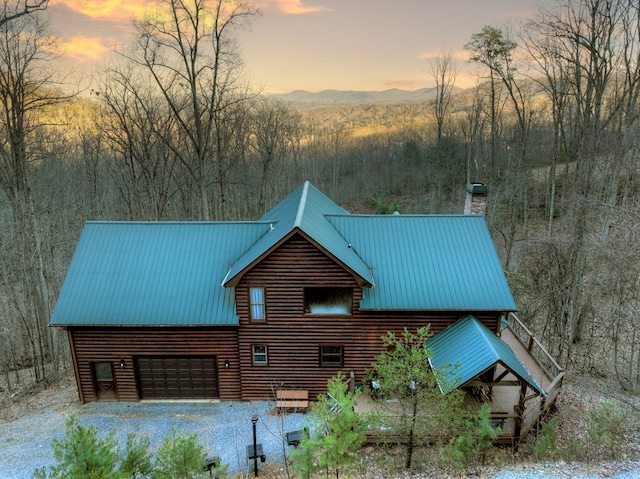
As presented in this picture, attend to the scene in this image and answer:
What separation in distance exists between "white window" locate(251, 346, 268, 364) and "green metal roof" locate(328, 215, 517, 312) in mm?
3988

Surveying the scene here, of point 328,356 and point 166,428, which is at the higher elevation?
point 328,356

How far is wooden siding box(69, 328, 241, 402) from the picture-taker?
14.5 meters

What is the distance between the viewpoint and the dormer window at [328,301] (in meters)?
14.5

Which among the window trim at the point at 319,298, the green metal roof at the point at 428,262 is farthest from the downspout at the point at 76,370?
the green metal roof at the point at 428,262

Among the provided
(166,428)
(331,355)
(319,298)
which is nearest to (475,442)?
(331,355)

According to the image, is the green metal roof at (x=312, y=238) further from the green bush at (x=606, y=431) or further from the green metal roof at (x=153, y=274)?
the green bush at (x=606, y=431)

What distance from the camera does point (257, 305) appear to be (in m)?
14.2

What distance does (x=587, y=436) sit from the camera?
12.4m

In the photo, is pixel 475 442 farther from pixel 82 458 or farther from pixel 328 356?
pixel 82 458

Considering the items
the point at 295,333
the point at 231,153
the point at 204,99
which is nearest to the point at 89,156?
the point at 231,153

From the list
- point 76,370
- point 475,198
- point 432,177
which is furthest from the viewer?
point 432,177

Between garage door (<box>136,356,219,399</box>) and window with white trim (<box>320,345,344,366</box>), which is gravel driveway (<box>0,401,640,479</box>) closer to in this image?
garage door (<box>136,356,219,399</box>)

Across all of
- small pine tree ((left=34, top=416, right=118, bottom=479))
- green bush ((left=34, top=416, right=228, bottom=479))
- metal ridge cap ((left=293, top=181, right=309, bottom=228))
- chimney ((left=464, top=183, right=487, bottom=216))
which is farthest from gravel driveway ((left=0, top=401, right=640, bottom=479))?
chimney ((left=464, top=183, right=487, bottom=216))

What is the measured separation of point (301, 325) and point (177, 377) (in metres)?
5.13
